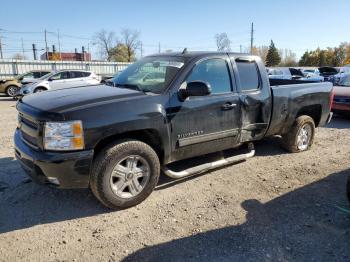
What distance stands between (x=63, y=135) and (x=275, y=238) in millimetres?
2465

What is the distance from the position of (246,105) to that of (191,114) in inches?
42.7

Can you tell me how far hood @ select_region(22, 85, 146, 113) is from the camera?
140 inches

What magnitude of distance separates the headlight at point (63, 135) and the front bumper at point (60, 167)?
76 mm

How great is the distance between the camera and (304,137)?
623 centimetres

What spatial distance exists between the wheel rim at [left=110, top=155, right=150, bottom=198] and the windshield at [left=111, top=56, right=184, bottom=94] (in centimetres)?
94

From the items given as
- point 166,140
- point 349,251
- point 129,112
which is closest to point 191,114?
point 166,140

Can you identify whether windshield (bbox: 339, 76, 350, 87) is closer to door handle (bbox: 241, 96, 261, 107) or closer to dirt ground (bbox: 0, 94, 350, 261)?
dirt ground (bbox: 0, 94, 350, 261)

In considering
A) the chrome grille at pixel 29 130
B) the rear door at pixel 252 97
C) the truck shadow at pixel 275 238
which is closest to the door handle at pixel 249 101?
the rear door at pixel 252 97

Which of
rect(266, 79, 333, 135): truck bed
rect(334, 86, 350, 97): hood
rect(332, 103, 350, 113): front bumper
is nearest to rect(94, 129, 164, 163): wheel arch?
rect(266, 79, 333, 135): truck bed

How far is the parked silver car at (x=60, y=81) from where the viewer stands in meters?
16.0

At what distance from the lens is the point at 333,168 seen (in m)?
5.38

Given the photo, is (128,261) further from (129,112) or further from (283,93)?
(283,93)

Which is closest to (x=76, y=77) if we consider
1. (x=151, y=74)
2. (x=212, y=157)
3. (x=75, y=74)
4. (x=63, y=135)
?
(x=75, y=74)

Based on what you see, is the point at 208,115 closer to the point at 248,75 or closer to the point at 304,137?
the point at 248,75
